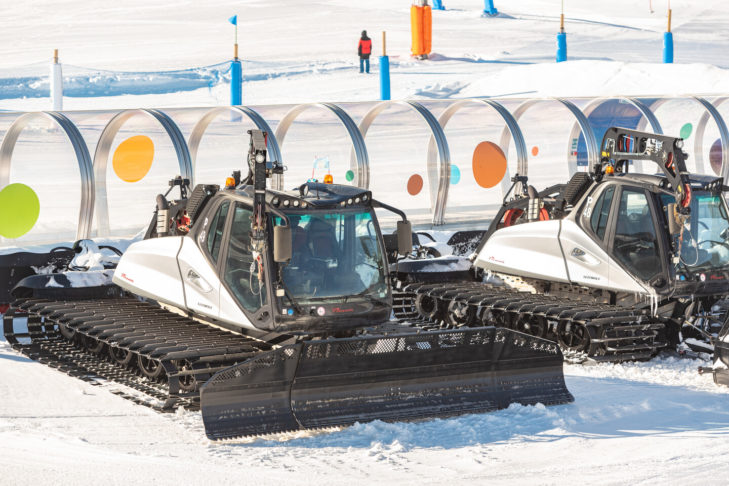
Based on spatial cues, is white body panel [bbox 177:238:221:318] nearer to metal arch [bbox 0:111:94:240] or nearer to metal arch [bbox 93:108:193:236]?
metal arch [bbox 0:111:94:240]

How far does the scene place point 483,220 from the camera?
22.7 m

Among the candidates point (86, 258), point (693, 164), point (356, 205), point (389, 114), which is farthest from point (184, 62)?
point (356, 205)

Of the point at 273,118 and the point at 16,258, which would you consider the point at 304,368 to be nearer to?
the point at 16,258

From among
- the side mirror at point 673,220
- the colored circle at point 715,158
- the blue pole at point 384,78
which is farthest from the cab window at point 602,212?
the blue pole at point 384,78

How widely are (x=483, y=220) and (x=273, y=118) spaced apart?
4.50m

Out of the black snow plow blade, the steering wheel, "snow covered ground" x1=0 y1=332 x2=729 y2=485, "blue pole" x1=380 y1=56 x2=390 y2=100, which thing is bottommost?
"snow covered ground" x1=0 y1=332 x2=729 y2=485

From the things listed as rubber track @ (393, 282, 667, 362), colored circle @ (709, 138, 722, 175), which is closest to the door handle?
rubber track @ (393, 282, 667, 362)

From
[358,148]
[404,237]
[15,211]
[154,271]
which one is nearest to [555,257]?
[404,237]

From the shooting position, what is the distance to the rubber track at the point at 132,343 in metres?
10.9

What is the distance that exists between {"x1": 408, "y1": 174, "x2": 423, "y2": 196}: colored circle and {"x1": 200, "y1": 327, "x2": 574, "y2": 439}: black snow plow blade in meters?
11.1

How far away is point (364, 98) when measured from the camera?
4100cm

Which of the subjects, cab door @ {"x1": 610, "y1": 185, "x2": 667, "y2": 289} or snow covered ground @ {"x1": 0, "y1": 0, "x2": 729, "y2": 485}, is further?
cab door @ {"x1": 610, "y1": 185, "x2": 667, "y2": 289}

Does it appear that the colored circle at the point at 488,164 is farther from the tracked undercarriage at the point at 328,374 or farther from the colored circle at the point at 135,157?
the tracked undercarriage at the point at 328,374

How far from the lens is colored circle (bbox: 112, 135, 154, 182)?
1975 centimetres
